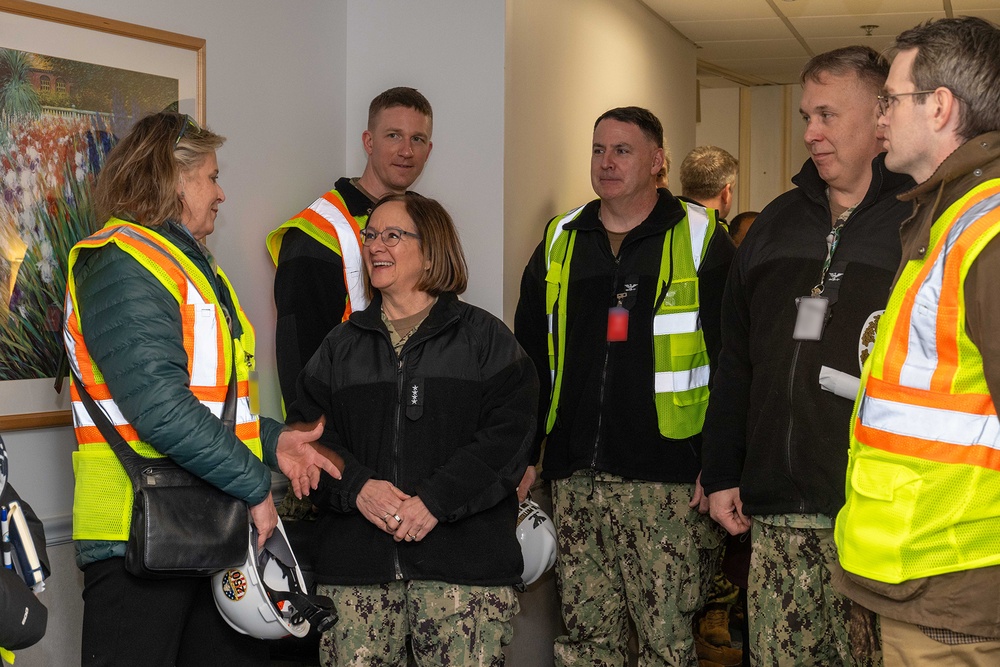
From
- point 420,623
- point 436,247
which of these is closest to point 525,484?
point 420,623

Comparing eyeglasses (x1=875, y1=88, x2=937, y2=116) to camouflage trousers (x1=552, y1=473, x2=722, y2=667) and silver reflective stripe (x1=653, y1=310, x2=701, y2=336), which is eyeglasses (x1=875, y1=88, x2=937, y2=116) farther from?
camouflage trousers (x1=552, y1=473, x2=722, y2=667)

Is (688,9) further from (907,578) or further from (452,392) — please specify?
(907,578)

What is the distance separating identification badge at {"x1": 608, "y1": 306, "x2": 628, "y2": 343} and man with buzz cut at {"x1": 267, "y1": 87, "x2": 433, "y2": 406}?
0.77 metres

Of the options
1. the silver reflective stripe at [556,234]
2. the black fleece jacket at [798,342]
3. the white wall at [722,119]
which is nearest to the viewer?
the black fleece jacket at [798,342]

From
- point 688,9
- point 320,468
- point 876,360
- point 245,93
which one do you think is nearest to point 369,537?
point 320,468

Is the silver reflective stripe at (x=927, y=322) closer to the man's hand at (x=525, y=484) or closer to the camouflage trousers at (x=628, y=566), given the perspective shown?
the camouflage trousers at (x=628, y=566)

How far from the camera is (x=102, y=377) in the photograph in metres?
2.32

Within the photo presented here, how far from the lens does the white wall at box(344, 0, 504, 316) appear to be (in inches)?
145

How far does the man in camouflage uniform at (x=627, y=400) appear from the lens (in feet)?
10.8

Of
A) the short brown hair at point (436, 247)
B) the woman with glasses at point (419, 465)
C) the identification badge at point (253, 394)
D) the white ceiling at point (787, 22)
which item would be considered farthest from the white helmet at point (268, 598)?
the white ceiling at point (787, 22)

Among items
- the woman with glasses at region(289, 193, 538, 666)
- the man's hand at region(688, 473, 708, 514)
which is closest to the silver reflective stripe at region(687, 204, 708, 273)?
the man's hand at region(688, 473, 708, 514)

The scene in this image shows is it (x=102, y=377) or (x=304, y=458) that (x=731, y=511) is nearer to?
(x=304, y=458)

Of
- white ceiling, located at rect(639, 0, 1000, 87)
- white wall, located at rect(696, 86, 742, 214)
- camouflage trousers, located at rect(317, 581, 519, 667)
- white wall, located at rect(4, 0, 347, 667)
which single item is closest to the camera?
camouflage trousers, located at rect(317, 581, 519, 667)

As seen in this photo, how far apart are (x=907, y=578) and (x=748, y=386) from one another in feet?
3.68
